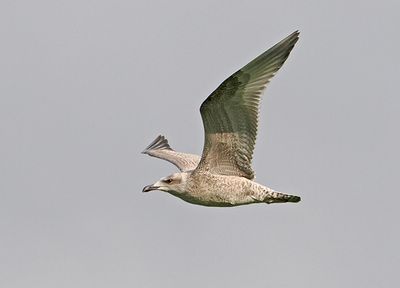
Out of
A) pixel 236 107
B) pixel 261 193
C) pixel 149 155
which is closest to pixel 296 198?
pixel 261 193

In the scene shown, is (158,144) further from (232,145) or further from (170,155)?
(232,145)

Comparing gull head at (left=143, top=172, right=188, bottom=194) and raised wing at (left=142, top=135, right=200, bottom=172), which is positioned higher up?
raised wing at (left=142, top=135, right=200, bottom=172)

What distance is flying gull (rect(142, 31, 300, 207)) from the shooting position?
70.3ft

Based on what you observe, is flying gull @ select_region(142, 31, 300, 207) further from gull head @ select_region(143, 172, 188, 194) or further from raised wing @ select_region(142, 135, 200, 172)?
raised wing @ select_region(142, 135, 200, 172)

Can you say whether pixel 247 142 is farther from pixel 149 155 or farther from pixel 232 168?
pixel 149 155

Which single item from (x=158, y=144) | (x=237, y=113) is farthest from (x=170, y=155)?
(x=237, y=113)

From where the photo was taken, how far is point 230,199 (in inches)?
869

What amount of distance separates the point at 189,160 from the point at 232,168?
3728 mm

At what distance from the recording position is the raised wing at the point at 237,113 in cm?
2138

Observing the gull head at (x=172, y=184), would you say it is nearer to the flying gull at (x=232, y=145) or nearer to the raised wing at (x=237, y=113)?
the flying gull at (x=232, y=145)

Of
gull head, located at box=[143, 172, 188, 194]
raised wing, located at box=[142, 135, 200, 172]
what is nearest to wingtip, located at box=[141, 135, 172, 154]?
raised wing, located at box=[142, 135, 200, 172]

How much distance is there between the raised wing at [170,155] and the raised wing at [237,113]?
2.50 metres

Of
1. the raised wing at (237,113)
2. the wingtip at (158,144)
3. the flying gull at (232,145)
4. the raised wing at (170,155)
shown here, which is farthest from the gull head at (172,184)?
the wingtip at (158,144)

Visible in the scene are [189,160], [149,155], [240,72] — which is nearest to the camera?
[240,72]
